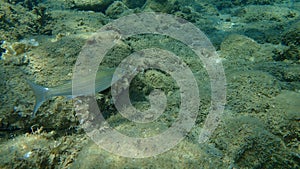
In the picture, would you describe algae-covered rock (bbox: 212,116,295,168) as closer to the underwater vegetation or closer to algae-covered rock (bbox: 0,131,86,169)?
the underwater vegetation

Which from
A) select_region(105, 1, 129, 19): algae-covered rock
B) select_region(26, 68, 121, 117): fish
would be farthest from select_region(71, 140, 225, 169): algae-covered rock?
select_region(105, 1, 129, 19): algae-covered rock

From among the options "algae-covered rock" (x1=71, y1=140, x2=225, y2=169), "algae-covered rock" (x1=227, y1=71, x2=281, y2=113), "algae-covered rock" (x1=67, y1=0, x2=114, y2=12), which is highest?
"algae-covered rock" (x1=67, y1=0, x2=114, y2=12)

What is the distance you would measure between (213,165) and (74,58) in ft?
9.63

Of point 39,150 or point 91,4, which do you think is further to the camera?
point 91,4

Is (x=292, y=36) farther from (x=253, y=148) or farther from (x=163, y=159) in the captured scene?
(x=163, y=159)

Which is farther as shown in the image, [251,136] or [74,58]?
[74,58]

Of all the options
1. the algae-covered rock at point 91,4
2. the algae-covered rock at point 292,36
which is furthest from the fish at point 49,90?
the algae-covered rock at point 91,4

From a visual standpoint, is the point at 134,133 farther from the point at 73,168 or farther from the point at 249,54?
the point at 249,54

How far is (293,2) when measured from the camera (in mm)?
11406

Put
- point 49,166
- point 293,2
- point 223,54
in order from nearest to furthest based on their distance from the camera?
1. point 49,166
2. point 223,54
3. point 293,2

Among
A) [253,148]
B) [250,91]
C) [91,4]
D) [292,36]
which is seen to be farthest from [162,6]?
[253,148]

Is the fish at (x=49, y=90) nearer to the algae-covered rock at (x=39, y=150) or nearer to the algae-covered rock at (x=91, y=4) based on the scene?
the algae-covered rock at (x=39, y=150)

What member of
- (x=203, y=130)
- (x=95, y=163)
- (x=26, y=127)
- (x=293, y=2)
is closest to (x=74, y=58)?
(x=26, y=127)

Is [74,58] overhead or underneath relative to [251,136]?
overhead
